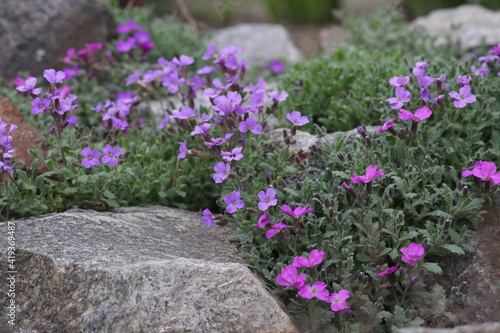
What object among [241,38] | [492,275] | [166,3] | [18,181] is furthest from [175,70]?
[166,3]

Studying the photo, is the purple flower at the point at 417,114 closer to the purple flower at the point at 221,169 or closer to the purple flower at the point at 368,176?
the purple flower at the point at 368,176

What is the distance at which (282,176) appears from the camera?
3.51m

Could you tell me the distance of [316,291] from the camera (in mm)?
2699

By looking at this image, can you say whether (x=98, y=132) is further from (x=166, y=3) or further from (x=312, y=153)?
(x=166, y=3)

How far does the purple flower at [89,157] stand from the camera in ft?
10.6

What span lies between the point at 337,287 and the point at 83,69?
3348mm

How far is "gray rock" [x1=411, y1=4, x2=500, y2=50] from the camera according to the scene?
18.5 ft

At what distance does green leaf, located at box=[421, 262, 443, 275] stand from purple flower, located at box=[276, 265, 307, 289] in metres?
0.60

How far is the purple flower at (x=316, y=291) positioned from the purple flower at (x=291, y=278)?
28mm

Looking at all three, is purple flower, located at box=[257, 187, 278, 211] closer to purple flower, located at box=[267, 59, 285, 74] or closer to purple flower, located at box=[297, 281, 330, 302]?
purple flower, located at box=[297, 281, 330, 302]

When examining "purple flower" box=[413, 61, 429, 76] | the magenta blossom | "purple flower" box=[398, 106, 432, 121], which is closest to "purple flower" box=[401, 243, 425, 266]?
the magenta blossom

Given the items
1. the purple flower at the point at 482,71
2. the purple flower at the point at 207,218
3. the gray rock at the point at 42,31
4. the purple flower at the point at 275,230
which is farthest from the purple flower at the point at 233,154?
the gray rock at the point at 42,31

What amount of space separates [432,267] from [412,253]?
126 mm

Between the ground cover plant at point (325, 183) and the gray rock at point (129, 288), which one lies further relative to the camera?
the ground cover plant at point (325, 183)
